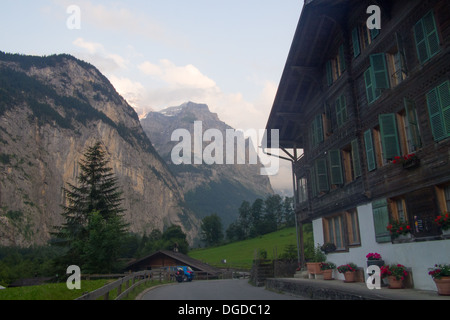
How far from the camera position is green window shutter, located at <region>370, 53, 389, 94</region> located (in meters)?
13.9

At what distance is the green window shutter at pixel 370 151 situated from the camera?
14.8 meters

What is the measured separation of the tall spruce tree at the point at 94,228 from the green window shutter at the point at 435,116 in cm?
2683

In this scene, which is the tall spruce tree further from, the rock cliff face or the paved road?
the rock cliff face

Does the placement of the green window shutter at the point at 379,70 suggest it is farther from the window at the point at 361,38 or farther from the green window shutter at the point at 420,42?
the green window shutter at the point at 420,42

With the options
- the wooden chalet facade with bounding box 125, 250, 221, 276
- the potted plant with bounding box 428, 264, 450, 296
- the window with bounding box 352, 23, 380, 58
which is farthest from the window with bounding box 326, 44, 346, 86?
the wooden chalet facade with bounding box 125, 250, 221, 276

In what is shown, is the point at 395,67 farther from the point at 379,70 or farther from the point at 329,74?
the point at 329,74

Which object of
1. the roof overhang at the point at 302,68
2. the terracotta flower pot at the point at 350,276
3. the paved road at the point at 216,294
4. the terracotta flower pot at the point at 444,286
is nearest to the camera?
the terracotta flower pot at the point at 444,286

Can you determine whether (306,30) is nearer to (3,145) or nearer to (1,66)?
(3,145)

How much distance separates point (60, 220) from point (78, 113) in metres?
50.3

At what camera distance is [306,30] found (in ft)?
61.9

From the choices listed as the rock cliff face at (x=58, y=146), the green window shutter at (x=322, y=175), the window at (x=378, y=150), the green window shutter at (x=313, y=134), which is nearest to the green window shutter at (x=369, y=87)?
the window at (x=378, y=150)
